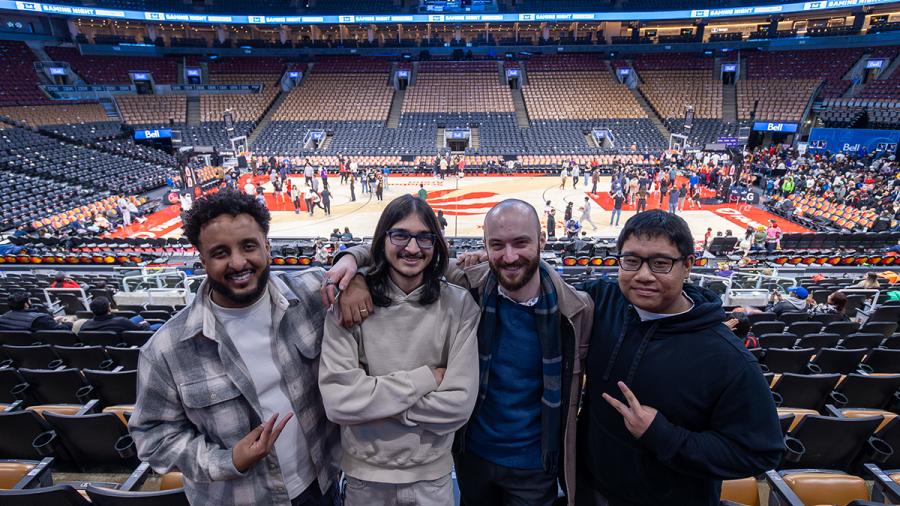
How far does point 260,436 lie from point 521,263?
140 centimetres

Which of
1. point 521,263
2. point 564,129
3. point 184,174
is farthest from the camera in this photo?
point 564,129

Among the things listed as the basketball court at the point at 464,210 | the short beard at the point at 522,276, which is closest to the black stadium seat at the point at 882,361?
the short beard at the point at 522,276

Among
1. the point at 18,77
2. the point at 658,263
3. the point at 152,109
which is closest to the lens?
the point at 658,263

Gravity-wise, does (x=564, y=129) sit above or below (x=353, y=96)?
below

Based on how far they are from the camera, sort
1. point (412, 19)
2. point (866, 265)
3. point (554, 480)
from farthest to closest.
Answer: point (412, 19) → point (866, 265) → point (554, 480)

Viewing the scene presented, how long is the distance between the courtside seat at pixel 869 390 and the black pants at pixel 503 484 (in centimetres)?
328

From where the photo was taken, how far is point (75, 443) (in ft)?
11.0

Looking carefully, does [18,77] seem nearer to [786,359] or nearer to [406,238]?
[406,238]

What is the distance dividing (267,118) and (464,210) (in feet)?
80.2

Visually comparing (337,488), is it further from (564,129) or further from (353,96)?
(353,96)

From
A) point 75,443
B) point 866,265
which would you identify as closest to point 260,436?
point 75,443

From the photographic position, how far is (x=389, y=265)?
7.10 ft

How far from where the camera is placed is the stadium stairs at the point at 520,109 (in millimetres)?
34812

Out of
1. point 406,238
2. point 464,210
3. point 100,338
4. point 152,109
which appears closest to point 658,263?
point 406,238
